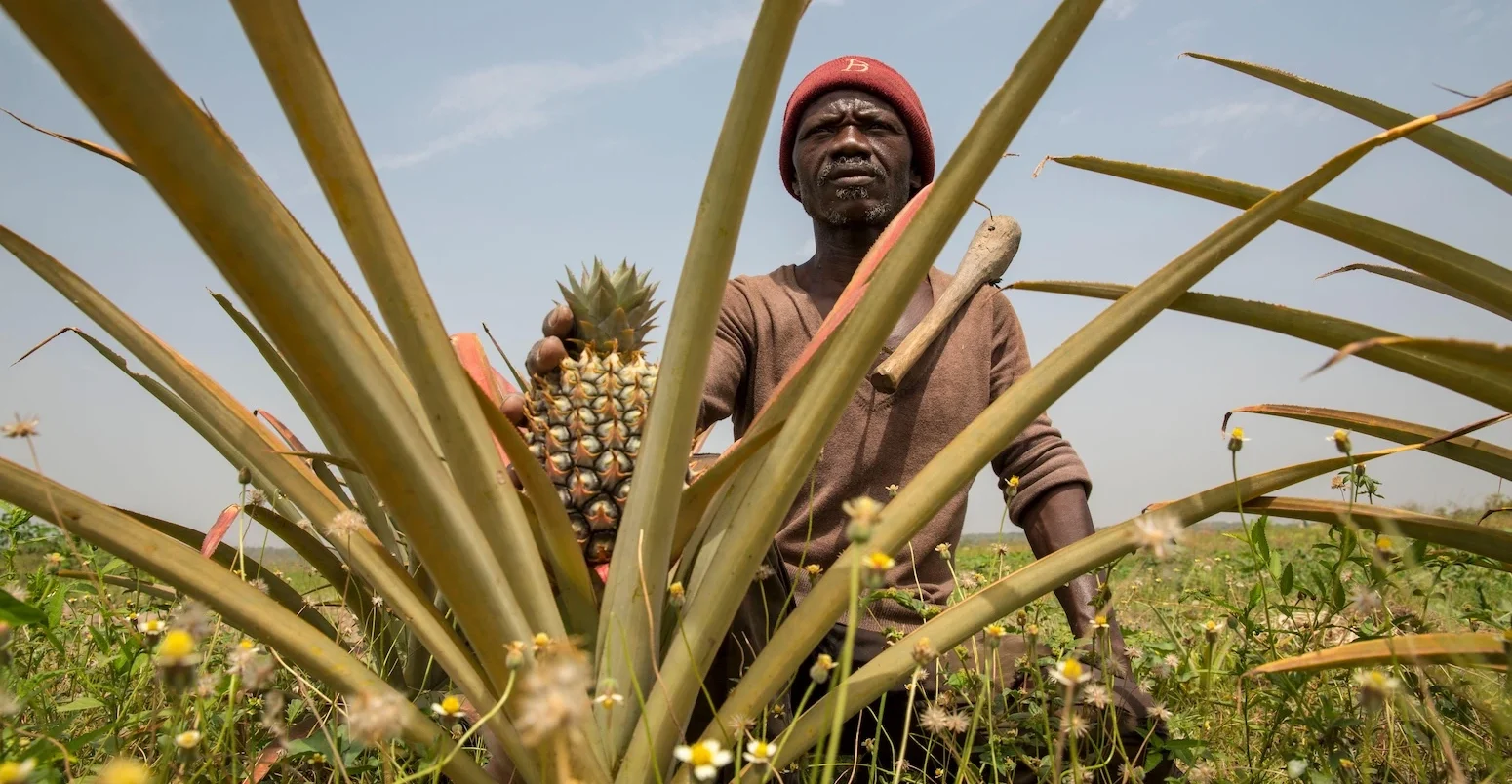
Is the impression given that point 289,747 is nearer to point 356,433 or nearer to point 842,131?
point 356,433

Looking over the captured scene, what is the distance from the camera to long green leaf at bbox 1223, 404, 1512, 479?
48.9 inches

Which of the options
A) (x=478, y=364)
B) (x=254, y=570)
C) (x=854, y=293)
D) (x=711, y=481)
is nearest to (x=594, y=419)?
(x=478, y=364)

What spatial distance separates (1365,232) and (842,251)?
1790 mm

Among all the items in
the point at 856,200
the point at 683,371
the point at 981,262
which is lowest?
the point at 683,371

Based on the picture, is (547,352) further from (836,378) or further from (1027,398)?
(1027,398)

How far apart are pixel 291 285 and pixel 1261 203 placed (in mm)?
1038

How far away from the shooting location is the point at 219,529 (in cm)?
148

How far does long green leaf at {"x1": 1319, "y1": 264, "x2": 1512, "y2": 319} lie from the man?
3.34ft

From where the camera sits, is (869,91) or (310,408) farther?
(869,91)

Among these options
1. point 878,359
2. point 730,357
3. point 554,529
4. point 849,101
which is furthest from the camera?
point 849,101

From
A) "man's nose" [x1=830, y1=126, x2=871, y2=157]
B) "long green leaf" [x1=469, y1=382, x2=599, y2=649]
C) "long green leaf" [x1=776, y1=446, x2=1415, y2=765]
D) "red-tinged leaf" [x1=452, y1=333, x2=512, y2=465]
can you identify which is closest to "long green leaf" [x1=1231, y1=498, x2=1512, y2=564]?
"long green leaf" [x1=776, y1=446, x2=1415, y2=765]

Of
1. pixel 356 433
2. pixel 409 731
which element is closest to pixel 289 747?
pixel 409 731

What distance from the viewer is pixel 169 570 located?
2.90 ft

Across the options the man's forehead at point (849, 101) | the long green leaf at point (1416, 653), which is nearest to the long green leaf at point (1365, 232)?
the long green leaf at point (1416, 653)
